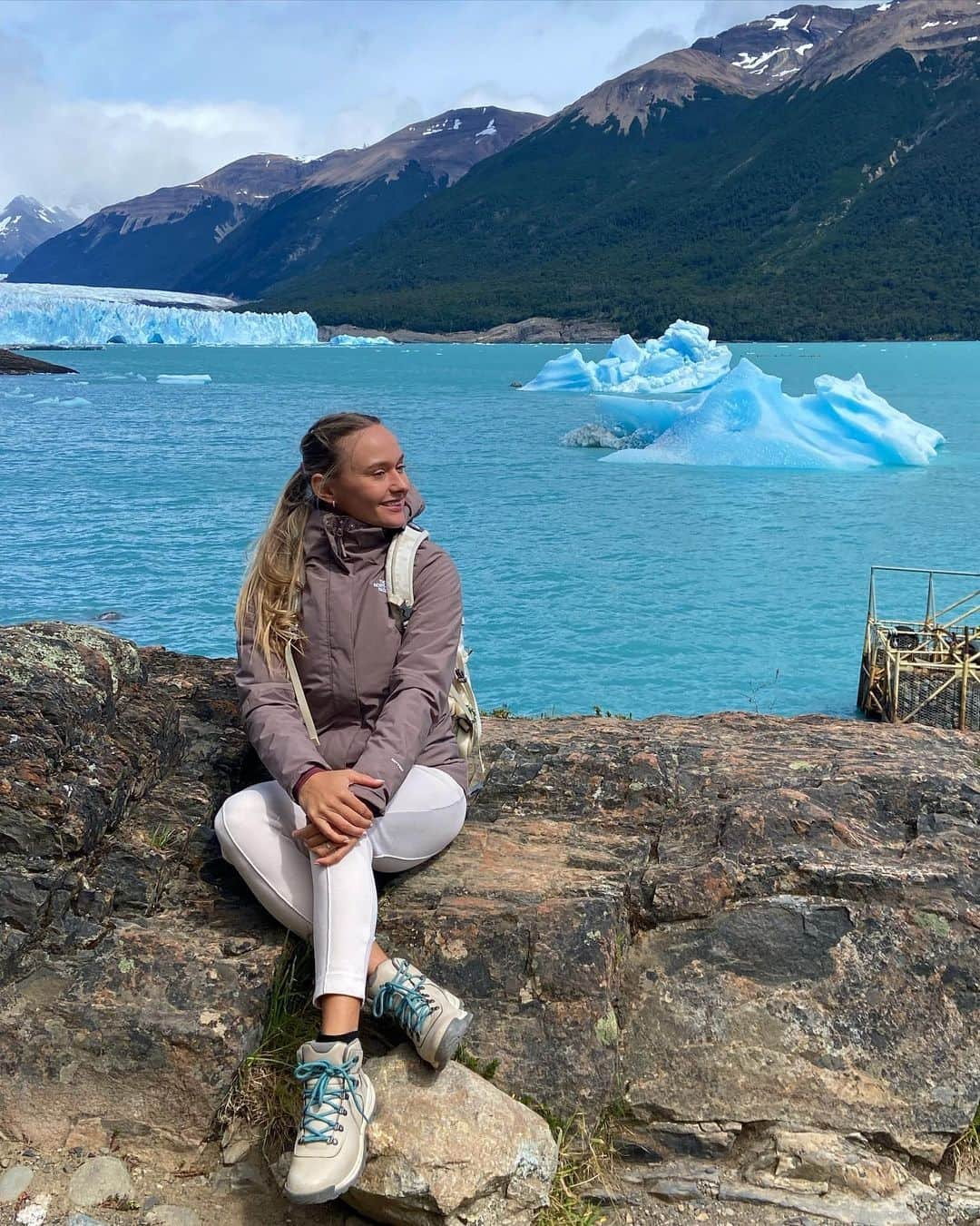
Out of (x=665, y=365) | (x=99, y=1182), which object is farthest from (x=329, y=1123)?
(x=665, y=365)

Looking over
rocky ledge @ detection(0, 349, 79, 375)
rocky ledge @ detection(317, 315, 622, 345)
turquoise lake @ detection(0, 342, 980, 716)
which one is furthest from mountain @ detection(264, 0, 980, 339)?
turquoise lake @ detection(0, 342, 980, 716)

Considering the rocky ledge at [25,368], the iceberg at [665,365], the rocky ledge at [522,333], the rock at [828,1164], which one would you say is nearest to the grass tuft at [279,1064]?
the rock at [828,1164]

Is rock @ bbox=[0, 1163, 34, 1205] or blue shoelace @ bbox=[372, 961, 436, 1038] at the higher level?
blue shoelace @ bbox=[372, 961, 436, 1038]

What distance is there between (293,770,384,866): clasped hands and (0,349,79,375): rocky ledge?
69.1 metres

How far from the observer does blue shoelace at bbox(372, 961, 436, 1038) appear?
2152 mm

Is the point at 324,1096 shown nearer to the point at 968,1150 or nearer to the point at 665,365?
the point at 968,1150

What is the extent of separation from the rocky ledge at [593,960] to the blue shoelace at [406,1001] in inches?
7.9

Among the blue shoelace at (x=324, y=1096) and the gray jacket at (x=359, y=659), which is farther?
the gray jacket at (x=359, y=659)

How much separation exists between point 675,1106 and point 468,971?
502 mm

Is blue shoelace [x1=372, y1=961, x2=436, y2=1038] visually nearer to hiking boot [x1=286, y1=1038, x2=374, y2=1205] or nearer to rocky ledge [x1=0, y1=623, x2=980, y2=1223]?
hiking boot [x1=286, y1=1038, x2=374, y2=1205]

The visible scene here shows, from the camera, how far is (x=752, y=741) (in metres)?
3.56

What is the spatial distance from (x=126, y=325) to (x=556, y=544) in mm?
81595

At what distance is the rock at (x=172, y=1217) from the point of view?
2043 millimetres

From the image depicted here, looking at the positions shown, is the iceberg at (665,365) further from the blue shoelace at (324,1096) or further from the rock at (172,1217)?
the rock at (172,1217)
